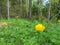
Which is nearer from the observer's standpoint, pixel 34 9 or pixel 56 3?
pixel 56 3

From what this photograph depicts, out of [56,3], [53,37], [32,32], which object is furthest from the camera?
[56,3]

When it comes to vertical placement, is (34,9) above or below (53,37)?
below

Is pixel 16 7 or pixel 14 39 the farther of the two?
pixel 16 7

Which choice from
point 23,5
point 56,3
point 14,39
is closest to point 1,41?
point 14,39

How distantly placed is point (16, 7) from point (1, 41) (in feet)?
76.5

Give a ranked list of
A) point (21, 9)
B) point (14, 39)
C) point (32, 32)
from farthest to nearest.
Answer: point (21, 9) → point (32, 32) → point (14, 39)

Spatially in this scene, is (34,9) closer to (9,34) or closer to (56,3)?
(56,3)

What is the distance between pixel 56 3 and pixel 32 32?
49.4 feet

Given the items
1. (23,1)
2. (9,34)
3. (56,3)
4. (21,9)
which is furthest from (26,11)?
(9,34)

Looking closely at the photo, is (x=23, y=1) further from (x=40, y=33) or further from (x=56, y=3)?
(x=40, y=33)

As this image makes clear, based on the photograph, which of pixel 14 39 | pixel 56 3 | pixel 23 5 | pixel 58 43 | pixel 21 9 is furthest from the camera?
pixel 23 5

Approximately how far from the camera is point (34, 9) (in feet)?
86.0

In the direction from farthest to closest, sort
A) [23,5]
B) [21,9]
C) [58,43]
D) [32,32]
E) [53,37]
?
[23,5] → [21,9] → [32,32] → [53,37] → [58,43]

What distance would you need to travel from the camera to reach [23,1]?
2866 cm
